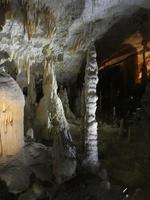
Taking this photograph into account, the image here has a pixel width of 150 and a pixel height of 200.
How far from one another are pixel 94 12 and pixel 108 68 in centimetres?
888

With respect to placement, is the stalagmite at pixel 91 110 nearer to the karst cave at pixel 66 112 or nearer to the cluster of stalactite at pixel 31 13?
the karst cave at pixel 66 112

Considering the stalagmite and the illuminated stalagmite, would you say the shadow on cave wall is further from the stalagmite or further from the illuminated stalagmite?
the illuminated stalagmite

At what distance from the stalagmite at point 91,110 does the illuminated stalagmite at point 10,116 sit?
1428 mm

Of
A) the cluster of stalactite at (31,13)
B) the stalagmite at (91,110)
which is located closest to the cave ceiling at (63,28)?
the cluster of stalactite at (31,13)

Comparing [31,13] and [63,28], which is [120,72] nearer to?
[63,28]

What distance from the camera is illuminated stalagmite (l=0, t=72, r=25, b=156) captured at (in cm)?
788

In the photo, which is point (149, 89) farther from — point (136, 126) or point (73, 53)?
point (73, 53)

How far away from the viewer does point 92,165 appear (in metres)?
8.62

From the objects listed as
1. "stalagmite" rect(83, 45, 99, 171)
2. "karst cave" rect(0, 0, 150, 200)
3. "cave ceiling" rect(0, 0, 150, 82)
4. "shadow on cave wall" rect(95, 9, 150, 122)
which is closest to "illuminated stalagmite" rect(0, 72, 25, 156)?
"karst cave" rect(0, 0, 150, 200)

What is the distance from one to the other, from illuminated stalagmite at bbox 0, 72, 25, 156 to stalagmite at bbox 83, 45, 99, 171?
1.43 m

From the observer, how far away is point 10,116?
26.1ft

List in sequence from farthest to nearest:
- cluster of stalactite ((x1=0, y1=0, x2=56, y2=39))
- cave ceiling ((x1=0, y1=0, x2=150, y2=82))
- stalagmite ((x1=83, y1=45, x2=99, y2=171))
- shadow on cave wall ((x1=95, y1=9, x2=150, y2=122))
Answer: shadow on cave wall ((x1=95, y1=9, x2=150, y2=122)), cave ceiling ((x1=0, y1=0, x2=150, y2=82)), cluster of stalactite ((x1=0, y1=0, x2=56, y2=39)), stalagmite ((x1=83, y1=45, x2=99, y2=171))

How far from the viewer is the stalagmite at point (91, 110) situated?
27.4 feet

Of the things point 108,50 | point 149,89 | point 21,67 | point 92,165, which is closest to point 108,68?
point 108,50
